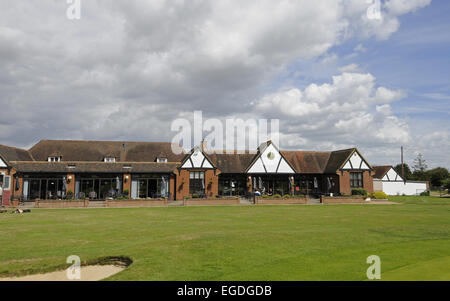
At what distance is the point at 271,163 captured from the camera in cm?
3953

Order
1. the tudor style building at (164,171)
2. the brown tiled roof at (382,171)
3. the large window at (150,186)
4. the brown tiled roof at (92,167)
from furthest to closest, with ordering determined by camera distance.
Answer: the brown tiled roof at (382,171)
the large window at (150,186)
the tudor style building at (164,171)
the brown tiled roof at (92,167)

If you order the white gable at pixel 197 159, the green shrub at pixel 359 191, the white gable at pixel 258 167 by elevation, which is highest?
the white gable at pixel 197 159

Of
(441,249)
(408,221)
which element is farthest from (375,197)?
(441,249)

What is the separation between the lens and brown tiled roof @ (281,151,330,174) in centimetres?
4191

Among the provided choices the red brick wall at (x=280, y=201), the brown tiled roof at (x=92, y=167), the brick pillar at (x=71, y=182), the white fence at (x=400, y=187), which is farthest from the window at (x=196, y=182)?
the white fence at (x=400, y=187)

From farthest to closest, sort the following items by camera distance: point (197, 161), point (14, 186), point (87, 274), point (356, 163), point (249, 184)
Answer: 1. point (356, 163)
2. point (249, 184)
3. point (197, 161)
4. point (14, 186)
5. point (87, 274)

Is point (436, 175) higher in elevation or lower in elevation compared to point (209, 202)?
higher

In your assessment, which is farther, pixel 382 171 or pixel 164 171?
pixel 382 171

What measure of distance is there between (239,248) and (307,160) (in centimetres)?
3390

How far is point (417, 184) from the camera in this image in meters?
53.8

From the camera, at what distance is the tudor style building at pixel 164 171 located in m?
34.1

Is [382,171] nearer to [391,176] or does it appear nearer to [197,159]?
[391,176]

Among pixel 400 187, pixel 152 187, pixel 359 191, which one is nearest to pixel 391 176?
pixel 400 187

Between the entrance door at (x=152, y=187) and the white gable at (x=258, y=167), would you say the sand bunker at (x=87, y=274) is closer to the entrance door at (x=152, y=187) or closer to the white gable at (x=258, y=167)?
the entrance door at (x=152, y=187)
